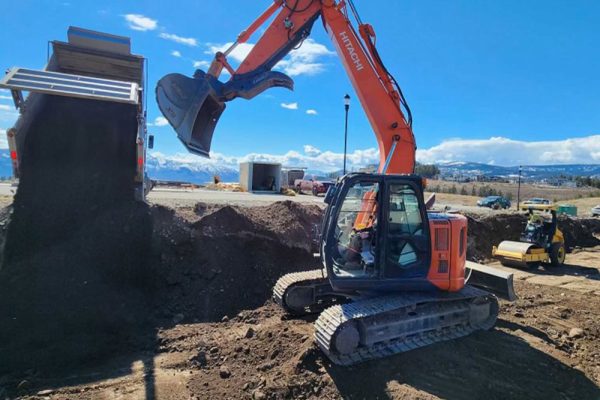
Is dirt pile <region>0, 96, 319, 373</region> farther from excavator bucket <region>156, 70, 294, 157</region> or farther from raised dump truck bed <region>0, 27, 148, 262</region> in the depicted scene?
excavator bucket <region>156, 70, 294, 157</region>

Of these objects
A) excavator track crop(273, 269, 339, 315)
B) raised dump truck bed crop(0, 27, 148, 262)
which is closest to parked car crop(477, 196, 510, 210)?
excavator track crop(273, 269, 339, 315)

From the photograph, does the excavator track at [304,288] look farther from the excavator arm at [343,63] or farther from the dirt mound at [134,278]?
the excavator arm at [343,63]

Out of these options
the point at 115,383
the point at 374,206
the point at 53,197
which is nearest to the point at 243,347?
the point at 115,383

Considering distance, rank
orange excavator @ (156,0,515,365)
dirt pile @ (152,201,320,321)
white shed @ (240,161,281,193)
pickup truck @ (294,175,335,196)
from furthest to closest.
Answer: pickup truck @ (294,175,335,196)
white shed @ (240,161,281,193)
dirt pile @ (152,201,320,321)
orange excavator @ (156,0,515,365)

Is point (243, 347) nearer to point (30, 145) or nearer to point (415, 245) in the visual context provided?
point (415, 245)

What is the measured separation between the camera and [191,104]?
18.9 ft

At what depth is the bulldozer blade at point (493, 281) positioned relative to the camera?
570 cm

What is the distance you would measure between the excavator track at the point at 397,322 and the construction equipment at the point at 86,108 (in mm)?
4232

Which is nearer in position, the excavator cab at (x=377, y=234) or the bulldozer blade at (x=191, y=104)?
the excavator cab at (x=377, y=234)

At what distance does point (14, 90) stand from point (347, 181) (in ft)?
15.1

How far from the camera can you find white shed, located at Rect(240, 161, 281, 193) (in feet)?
80.9

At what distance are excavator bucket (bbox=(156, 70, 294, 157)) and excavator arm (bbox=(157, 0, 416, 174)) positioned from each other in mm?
15

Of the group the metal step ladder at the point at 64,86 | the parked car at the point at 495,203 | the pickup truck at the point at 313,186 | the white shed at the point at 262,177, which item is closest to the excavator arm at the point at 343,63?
the metal step ladder at the point at 64,86

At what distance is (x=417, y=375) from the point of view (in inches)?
174
